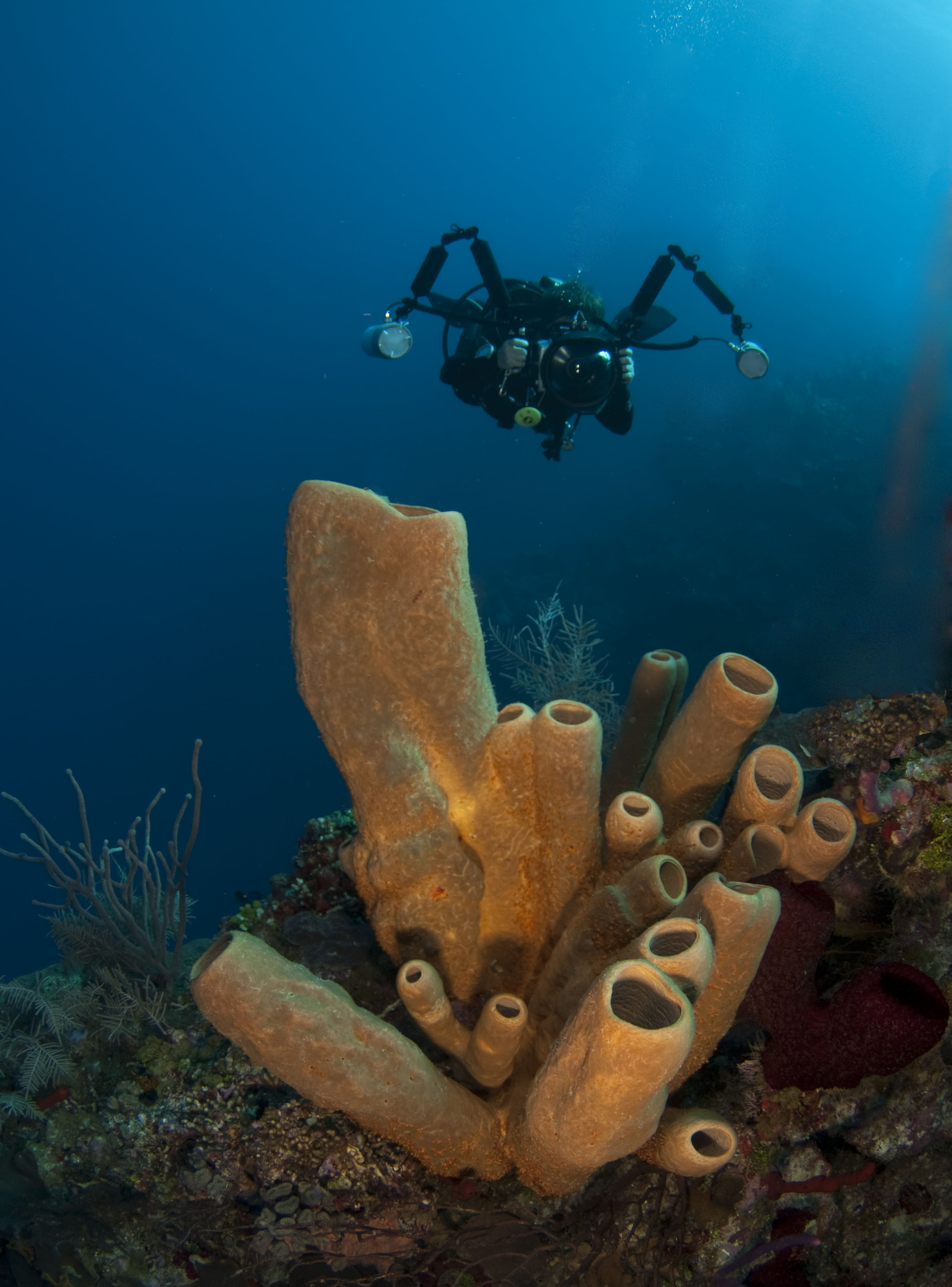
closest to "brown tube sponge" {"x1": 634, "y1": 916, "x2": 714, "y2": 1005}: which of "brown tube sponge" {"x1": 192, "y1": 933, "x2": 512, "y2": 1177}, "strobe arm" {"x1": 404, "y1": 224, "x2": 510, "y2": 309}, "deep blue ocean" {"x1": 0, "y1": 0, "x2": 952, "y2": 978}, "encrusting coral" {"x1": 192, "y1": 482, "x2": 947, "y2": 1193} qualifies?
"encrusting coral" {"x1": 192, "y1": 482, "x2": 947, "y2": 1193}

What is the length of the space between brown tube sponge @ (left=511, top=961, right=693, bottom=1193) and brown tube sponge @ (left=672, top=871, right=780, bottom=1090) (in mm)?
267

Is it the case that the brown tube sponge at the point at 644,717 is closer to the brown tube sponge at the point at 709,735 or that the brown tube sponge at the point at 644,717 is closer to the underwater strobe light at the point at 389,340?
the brown tube sponge at the point at 709,735

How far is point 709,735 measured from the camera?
2.04m

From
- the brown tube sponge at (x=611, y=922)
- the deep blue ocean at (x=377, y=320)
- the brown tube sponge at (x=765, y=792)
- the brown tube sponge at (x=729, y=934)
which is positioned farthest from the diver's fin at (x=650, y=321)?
the deep blue ocean at (x=377, y=320)

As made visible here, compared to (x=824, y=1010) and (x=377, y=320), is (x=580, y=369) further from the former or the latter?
(x=377, y=320)

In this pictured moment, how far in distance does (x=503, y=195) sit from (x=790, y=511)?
72.5 metres

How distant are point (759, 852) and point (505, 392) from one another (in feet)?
22.1

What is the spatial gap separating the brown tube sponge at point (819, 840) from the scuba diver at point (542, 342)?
604cm

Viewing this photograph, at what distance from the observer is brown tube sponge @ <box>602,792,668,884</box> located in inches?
72.7

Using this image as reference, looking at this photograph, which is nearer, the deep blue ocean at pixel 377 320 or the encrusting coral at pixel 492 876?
the encrusting coral at pixel 492 876

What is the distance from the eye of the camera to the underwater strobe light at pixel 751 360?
8.32m

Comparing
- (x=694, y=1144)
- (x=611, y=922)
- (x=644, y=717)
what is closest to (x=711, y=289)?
(x=644, y=717)

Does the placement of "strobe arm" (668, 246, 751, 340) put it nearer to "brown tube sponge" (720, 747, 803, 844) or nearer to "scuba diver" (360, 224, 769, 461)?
"scuba diver" (360, 224, 769, 461)

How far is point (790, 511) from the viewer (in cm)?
2439
